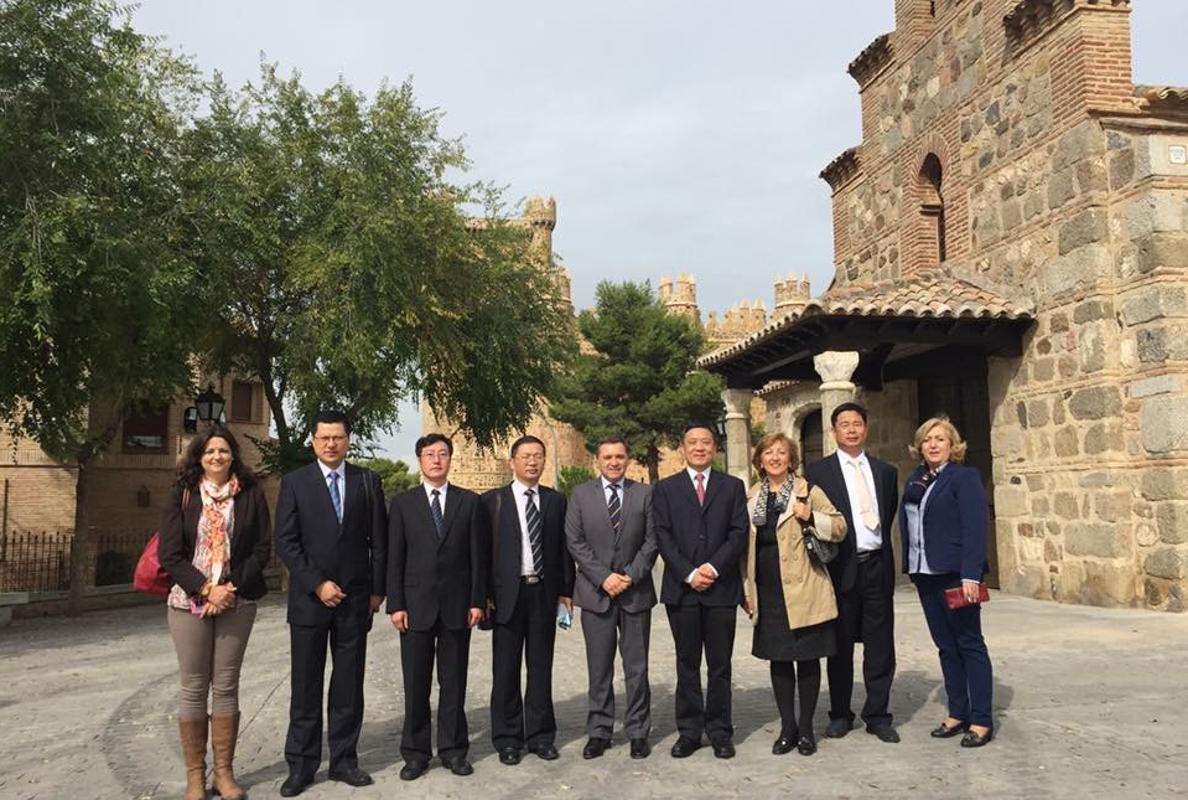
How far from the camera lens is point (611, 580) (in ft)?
17.5

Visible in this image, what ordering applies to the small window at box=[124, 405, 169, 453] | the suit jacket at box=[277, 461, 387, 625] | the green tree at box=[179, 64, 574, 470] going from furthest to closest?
the small window at box=[124, 405, 169, 453] < the green tree at box=[179, 64, 574, 470] < the suit jacket at box=[277, 461, 387, 625]

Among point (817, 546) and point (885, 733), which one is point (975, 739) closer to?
point (885, 733)

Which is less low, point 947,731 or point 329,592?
point 329,592

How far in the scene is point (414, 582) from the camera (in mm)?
5141

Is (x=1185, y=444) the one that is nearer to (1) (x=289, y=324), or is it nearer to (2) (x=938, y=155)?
(2) (x=938, y=155)

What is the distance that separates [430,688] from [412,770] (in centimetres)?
41

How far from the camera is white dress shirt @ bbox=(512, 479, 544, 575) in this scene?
5.42m

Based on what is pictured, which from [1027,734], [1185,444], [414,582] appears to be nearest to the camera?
[414,582]

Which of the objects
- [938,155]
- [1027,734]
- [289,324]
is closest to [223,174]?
[289,324]

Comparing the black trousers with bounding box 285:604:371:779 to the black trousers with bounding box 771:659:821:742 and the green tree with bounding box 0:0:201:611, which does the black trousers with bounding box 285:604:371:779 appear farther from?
the green tree with bounding box 0:0:201:611

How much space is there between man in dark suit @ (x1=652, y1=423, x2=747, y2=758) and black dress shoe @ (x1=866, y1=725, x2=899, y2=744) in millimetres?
873

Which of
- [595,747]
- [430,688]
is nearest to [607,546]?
[595,747]

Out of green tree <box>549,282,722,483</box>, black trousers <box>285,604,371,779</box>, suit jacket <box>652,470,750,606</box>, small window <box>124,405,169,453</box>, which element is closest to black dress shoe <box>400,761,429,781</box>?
black trousers <box>285,604,371,779</box>

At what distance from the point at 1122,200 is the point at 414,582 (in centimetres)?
962
